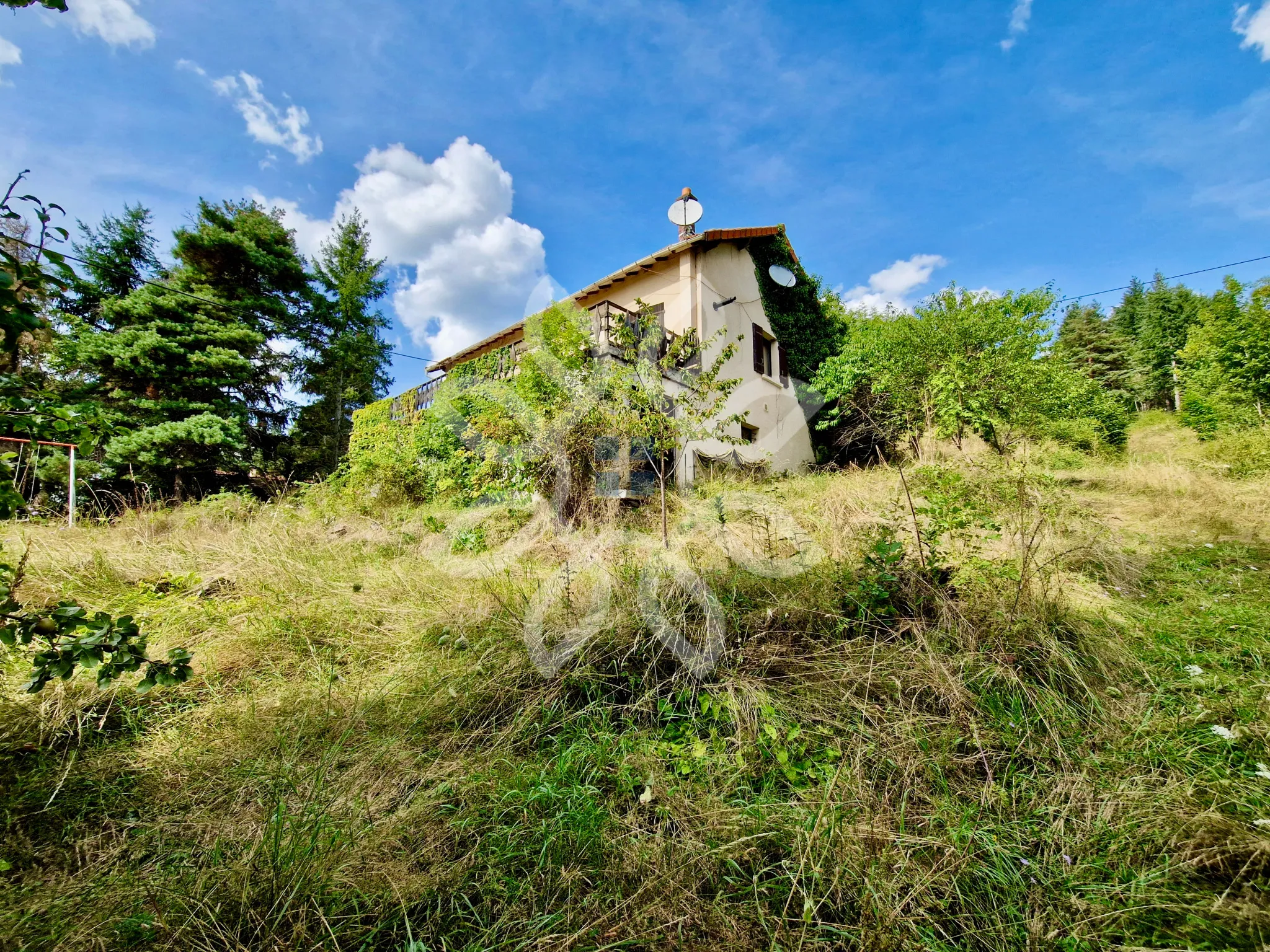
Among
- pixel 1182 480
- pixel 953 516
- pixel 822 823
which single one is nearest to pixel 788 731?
pixel 822 823

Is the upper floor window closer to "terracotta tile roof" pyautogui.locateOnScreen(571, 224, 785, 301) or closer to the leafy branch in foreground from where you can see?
"terracotta tile roof" pyautogui.locateOnScreen(571, 224, 785, 301)

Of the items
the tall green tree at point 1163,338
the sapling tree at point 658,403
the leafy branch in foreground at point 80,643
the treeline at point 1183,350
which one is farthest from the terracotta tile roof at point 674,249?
the tall green tree at point 1163,338

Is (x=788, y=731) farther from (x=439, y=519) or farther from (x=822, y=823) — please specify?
(x=439, y=519)

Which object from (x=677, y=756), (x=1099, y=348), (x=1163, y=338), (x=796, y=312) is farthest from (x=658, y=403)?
(x=1099, y=348)

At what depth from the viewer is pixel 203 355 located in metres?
10.8

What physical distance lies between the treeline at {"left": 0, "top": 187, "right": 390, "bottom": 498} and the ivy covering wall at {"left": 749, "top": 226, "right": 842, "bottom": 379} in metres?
11.0

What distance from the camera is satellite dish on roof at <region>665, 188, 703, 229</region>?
9773 millimetres

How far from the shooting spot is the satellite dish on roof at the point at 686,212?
977 cm

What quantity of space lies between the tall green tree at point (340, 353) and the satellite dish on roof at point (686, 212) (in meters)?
11.3

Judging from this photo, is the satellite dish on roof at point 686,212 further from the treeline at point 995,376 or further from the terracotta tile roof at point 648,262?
the treeline at point 995,376

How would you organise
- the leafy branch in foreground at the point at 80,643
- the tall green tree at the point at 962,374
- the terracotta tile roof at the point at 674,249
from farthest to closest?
the terracotta tile roof at the point at 674,249
the tall green tree at the point at 962,374
the leafy branch in foreground at the point at 80,643

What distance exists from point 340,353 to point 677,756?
669 inches
